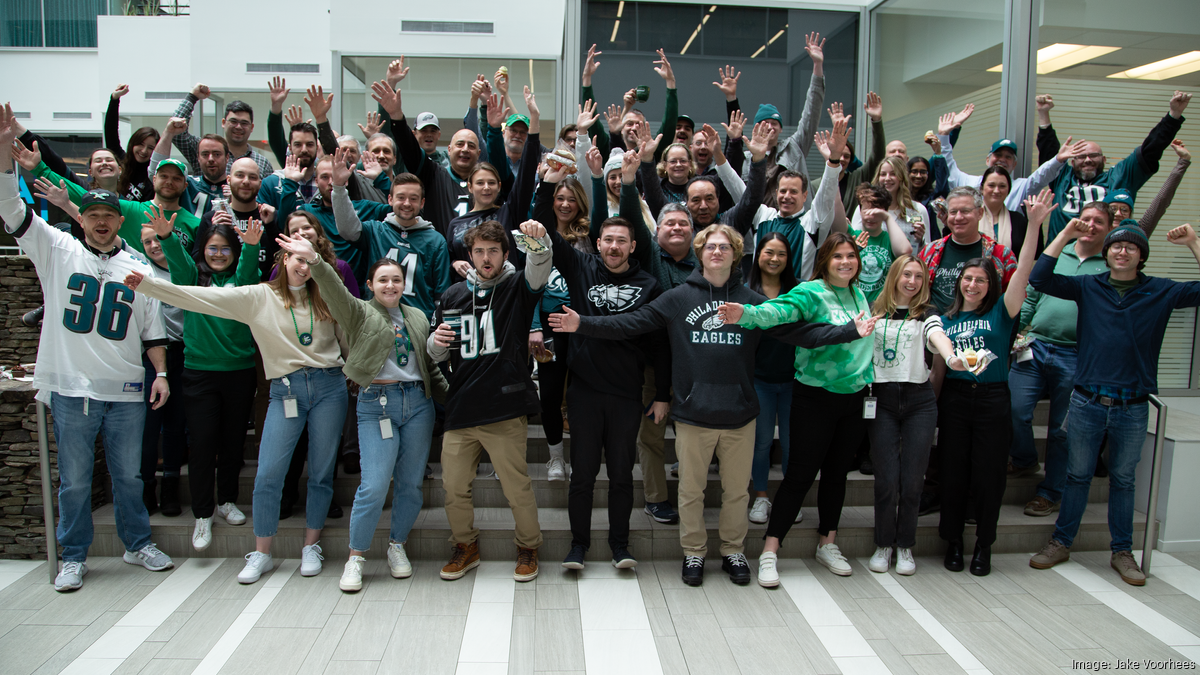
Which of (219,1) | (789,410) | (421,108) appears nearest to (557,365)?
(789,410)

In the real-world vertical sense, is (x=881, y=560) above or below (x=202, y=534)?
below

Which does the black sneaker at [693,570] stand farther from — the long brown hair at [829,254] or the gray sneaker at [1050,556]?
the gray sneaker at [1050,556]

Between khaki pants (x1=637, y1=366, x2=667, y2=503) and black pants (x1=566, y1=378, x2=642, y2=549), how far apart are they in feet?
0.82

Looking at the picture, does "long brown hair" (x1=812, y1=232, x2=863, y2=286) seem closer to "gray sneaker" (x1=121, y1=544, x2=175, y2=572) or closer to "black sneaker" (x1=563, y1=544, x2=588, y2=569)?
"black sneaker" (x1=563, y1=544, x2=588, y2=569)

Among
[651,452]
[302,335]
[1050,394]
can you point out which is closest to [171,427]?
[302,335]

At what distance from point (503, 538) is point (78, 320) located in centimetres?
235

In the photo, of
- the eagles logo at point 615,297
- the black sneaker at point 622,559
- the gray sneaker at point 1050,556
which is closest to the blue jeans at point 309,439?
the eagles logo at point 615,297

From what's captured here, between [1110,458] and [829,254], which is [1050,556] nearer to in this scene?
[1110,458]

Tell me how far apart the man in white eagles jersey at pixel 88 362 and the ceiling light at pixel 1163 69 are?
704 cm

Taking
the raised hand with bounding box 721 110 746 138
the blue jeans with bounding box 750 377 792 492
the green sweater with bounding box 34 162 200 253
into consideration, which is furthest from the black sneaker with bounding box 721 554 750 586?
the green sweater with bounding box 34 162 200 253

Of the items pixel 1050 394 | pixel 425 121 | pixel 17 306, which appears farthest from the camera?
pixel 425 121

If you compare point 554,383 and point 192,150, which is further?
point 192,150

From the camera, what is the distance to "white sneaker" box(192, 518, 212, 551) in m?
3.44

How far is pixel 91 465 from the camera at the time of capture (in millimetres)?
3266
